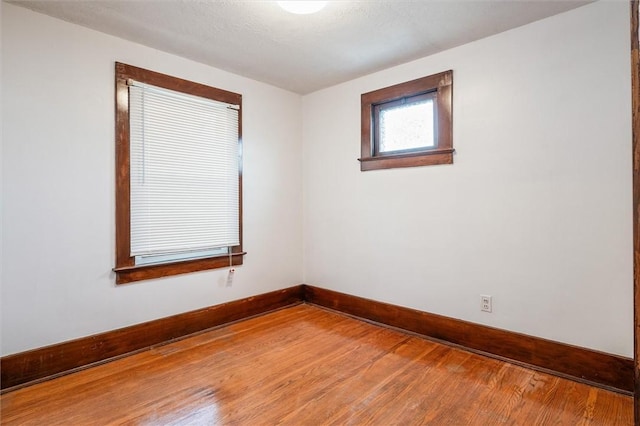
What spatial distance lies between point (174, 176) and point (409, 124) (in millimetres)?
2114

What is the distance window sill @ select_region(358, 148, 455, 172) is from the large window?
1.28 meters

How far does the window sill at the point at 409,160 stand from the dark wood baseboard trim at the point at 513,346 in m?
1.29

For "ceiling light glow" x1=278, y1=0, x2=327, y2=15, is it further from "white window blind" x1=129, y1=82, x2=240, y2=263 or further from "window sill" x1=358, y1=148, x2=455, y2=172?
"window sill" x1=358, y1=148, x2=455, y2=172

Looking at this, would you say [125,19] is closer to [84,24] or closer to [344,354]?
[84,24]

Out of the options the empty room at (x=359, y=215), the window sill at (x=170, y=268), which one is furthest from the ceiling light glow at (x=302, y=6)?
the window sill at (x=170, y=268)

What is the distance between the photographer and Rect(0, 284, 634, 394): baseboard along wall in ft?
6.67

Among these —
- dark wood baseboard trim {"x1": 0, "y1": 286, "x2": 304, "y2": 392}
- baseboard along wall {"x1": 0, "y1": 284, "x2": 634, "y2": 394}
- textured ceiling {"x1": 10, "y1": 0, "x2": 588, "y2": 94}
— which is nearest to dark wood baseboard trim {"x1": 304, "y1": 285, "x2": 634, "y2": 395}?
baseboard along wall {"x1": 0, "y1": 284, "x2": 634, "y2": 394}

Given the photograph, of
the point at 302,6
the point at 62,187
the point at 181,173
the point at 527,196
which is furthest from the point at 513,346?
the point at 62,187

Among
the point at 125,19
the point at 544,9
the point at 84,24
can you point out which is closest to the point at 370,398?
the point at 544,9

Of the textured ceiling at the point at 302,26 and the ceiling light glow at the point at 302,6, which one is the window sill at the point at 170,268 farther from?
the ceiling light glow at the point at 302,6

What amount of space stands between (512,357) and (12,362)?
10.8ft

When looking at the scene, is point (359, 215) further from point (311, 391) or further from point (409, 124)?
point (311, 391)

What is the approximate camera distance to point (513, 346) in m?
2.37

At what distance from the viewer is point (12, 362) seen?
2037 millimetres
